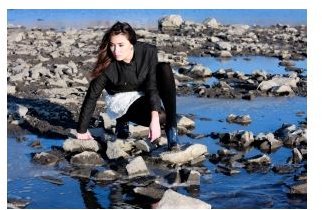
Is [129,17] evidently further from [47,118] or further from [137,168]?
[137,168]

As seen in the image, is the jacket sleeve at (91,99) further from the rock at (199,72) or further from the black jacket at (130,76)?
the rock at (199,72)

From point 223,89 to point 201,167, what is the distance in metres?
3.86

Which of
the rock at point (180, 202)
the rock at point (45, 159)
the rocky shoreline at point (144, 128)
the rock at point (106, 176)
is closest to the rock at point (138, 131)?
the rocky shoreline at point (144, 128)

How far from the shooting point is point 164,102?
5879 mm

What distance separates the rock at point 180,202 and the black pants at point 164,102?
1.43 m

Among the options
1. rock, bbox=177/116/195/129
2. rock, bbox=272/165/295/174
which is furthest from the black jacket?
rock, bbox=177/116/195/129

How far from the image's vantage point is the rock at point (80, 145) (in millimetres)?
5922

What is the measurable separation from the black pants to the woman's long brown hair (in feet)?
1.44

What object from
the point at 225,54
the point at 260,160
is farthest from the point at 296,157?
the point at 225,54

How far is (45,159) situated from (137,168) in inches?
38.0

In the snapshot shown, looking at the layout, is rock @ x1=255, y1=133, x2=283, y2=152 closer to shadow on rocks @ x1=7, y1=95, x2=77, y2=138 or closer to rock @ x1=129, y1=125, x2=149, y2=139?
rock @ x1=129, y1=125, x2=149, y2=139

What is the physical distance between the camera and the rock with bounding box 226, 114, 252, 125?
7348mm

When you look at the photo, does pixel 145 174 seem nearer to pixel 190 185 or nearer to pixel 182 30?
pixel 190 185
